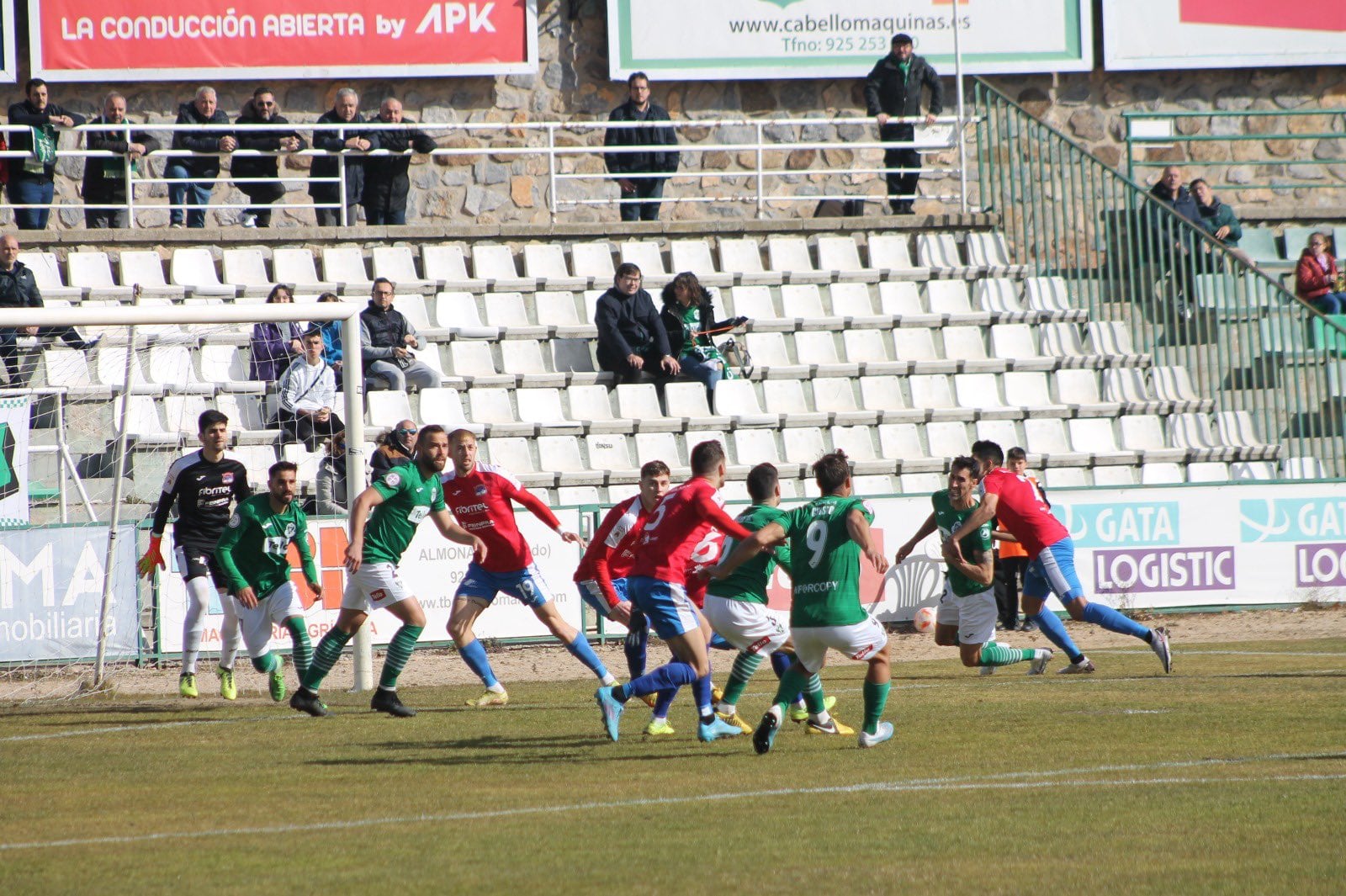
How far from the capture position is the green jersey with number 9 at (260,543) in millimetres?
12250

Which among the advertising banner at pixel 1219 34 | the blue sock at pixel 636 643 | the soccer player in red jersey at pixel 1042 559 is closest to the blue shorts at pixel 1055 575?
the soccer player in red jersey at pixel 1042 559

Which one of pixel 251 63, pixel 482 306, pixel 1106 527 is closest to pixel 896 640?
pixel 1106 527

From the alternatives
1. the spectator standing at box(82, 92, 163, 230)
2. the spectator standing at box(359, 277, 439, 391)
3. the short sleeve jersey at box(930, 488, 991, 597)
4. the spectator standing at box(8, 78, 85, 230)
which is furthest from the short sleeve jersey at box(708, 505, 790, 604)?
the spectator standing at box(8, 78, 85, 230)

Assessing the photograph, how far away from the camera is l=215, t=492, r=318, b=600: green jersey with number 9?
40.2 ft

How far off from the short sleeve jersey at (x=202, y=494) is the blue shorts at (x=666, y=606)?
4.34m

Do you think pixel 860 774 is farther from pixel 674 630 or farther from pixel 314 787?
pixel 314 787

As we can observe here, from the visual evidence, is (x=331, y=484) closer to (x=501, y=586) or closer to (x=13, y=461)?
(x=13, y=461)

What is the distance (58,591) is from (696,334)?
24.6 feet

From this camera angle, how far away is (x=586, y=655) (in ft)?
39.9

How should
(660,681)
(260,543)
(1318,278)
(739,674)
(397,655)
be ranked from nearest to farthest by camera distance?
1. (660,681)
2. (739,674)
3. (397,655)
4. (260,543)
5. (1318,278)

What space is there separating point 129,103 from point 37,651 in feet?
32.7

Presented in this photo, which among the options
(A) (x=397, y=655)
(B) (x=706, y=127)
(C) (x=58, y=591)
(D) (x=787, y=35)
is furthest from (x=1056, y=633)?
(D) (x=787, y=35)

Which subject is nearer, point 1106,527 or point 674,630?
point 674,630

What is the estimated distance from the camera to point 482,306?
1980cm
